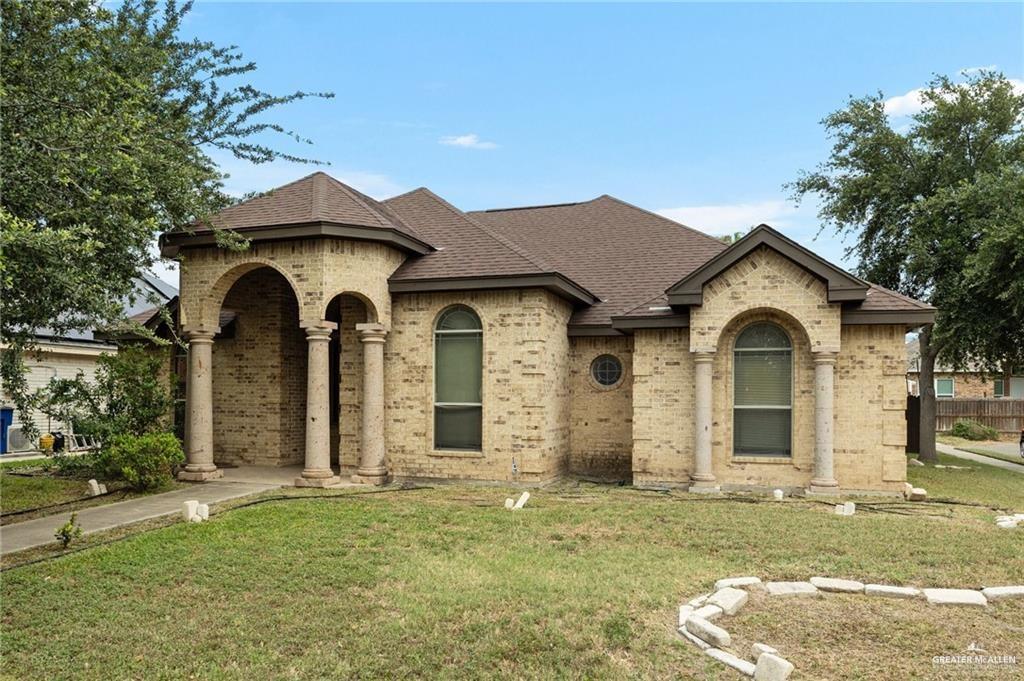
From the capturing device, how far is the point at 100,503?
1039 centimetres

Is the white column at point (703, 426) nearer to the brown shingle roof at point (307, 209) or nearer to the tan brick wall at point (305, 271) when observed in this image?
the tan brick wall at point (305, 271)

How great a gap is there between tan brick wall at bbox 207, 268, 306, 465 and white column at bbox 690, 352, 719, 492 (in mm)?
8755

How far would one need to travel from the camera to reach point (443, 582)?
20.4 feet

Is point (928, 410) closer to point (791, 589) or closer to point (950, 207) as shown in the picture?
point (950, 207)

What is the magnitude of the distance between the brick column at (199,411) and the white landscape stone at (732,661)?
1035cm

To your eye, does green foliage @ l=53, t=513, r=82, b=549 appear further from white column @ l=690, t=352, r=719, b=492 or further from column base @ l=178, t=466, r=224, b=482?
white column @ l=690, t=352, r=719, b=492

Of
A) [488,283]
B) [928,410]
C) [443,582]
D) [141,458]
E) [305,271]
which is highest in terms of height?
[305,271]

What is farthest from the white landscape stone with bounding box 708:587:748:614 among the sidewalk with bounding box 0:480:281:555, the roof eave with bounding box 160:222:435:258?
the roof eave with bounding box 160:222:435:258

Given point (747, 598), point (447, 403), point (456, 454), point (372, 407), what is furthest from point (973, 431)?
point (747, 598)

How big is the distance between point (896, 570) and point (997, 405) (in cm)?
3215

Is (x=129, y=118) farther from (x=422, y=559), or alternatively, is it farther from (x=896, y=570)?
(x=896, y=570)

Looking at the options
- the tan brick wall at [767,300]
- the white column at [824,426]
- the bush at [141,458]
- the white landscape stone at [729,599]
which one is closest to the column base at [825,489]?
the white column at [824,426]

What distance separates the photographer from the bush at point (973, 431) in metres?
30.4

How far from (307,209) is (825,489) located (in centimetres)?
1019
